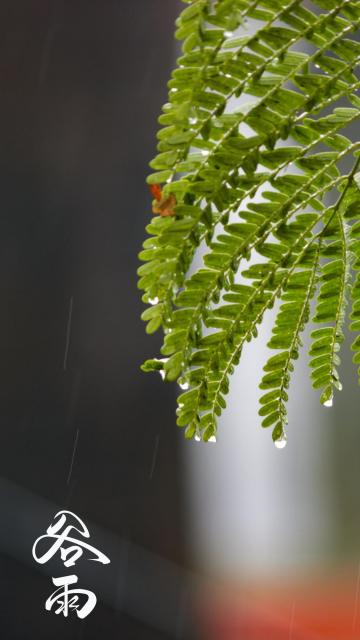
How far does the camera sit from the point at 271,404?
0.53 metres

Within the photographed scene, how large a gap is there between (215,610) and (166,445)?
0.97m

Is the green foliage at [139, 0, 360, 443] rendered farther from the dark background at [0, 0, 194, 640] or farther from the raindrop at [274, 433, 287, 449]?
the dark background at [0, 0, 194, 640]

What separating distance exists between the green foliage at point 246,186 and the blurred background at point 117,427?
2.66 metres

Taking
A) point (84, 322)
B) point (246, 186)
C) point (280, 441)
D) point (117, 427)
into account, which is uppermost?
point (84, 322)

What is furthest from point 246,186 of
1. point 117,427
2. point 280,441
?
point 117,427

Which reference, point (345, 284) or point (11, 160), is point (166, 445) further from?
point (345, 284)

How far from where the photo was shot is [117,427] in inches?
130

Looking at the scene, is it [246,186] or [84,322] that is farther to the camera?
[84,322]

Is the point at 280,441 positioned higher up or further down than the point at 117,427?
further down

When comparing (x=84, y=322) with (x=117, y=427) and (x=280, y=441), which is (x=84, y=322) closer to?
(x=117, y=427)

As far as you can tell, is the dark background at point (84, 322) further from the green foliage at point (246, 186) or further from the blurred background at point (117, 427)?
the green foliage at point (246, 186)

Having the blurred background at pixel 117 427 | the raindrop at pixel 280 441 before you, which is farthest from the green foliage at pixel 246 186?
the blurred background at pixel 117 427

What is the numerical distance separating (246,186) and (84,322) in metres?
2.95

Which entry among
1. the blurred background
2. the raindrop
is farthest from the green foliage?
the blurred background
